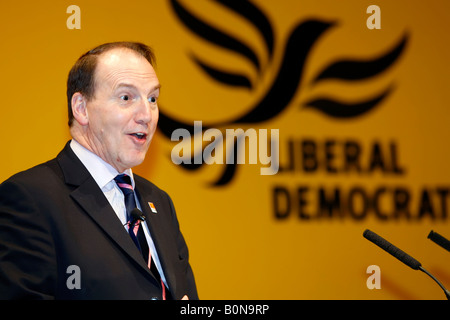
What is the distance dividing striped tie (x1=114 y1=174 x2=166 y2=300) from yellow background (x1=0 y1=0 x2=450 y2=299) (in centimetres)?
131

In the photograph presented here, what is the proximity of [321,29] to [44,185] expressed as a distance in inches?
102

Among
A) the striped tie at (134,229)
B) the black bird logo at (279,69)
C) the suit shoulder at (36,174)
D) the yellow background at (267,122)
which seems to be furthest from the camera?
the black bird logo at (279,69)

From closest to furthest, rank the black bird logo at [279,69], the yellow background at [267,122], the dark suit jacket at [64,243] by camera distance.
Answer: the dark suit jacket at [64,243]
the yellow background at [267,122]
the black bird logo at [279,69]

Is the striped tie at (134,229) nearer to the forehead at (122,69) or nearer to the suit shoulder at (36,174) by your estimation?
the suit shoulder at (36,174)

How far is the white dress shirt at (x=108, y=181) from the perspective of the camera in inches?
76.6

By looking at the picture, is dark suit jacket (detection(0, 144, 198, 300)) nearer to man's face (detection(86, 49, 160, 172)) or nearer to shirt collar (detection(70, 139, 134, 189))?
shirt collar (detection(70, 139, 134, 189))

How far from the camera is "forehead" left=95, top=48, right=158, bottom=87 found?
200 cm

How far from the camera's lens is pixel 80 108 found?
6.79ft

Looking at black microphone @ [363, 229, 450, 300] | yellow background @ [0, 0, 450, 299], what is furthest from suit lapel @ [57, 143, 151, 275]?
yellow background @ [0, 0, 450, 299]

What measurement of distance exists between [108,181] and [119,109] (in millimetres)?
271

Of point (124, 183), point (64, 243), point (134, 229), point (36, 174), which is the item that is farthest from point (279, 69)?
point (64, 243)

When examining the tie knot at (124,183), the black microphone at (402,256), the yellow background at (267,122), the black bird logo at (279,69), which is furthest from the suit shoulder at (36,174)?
the black bird logo at (279,69)

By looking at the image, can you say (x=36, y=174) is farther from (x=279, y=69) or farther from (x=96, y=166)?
(x=279, y=69)
